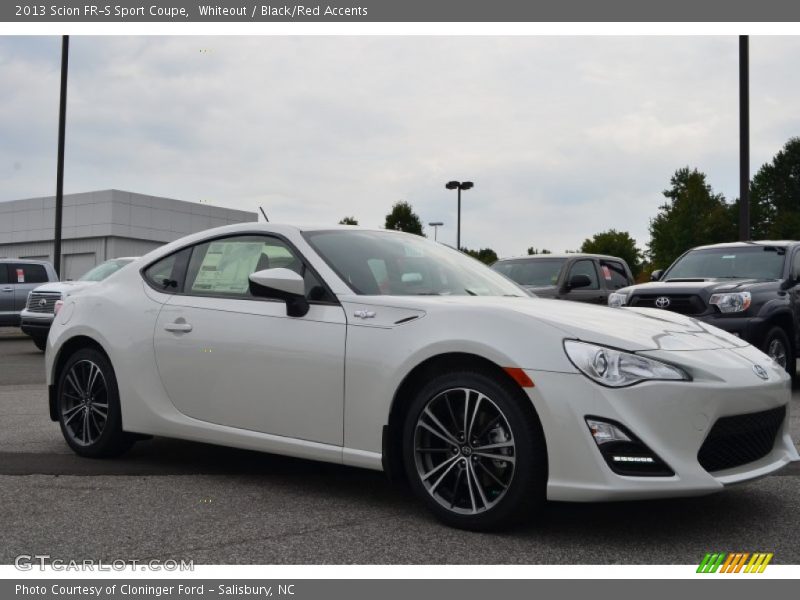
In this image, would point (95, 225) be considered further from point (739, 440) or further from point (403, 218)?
point (739, 440)

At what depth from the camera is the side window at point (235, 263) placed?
508cm

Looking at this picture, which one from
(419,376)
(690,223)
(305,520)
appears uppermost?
(690,223)

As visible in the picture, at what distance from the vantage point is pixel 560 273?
1446 centimetres

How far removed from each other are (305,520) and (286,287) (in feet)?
3.77

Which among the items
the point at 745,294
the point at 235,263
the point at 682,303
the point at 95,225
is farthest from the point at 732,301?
the point at 95,225

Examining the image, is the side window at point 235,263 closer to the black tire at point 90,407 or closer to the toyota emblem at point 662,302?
the black tire at point 90,407

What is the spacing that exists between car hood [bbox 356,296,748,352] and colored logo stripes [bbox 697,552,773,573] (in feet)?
2.91

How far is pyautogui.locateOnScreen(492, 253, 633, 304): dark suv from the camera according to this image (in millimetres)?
14344

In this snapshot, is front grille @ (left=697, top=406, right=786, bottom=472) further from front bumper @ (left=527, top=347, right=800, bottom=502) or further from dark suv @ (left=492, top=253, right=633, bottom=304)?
dark suv @ (left=492, top=253, right=633, bottom=304)

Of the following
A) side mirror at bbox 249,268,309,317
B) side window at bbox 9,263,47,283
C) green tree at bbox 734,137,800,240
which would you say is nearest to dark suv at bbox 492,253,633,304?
side mirror at bbox 249,268,309,317

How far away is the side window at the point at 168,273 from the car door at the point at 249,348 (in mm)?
61

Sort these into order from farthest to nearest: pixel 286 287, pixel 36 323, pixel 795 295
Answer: pixel 36 323
pixel 795 295
pixel 286 287

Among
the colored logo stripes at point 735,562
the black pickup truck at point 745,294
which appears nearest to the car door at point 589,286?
the black pickup truck at point 745,294

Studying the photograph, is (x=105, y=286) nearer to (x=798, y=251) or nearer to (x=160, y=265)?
(x=160, y=265)
